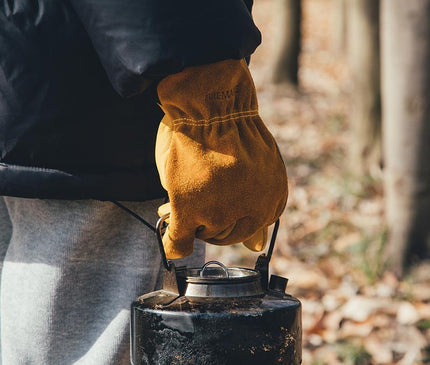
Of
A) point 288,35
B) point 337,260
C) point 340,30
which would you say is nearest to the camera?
point 337,260

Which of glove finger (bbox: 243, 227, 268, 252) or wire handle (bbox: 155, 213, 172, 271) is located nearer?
wire handle (bbox: 155, 213, 172, 271)

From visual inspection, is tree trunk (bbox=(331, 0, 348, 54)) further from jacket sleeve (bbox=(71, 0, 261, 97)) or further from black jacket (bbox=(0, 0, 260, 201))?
jacket sleeve (bbox=(71, 0, 261, 97))

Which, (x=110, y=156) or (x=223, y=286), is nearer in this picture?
(x=223, y=286)

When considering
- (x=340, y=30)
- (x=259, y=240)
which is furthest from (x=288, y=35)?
(x=259, y=240)

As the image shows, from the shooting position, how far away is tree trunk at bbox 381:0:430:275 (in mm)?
4355

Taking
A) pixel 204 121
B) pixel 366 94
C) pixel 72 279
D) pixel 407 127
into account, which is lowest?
pixel 366 94

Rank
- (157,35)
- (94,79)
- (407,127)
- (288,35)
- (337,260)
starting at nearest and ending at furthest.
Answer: (157,35)
(94,79)
(407,127)
(337,260)
(288,35)

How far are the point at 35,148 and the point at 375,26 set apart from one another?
5924 millimetres

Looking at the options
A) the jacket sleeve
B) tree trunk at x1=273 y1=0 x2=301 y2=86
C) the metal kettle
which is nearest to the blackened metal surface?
the metal kettle

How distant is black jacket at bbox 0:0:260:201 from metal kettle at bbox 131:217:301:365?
0.27m

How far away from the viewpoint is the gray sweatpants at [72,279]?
191 centimetres

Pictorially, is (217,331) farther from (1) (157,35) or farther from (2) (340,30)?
(2) (340,30)

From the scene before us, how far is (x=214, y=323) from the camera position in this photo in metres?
1.57

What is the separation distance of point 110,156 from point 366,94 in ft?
17.4
